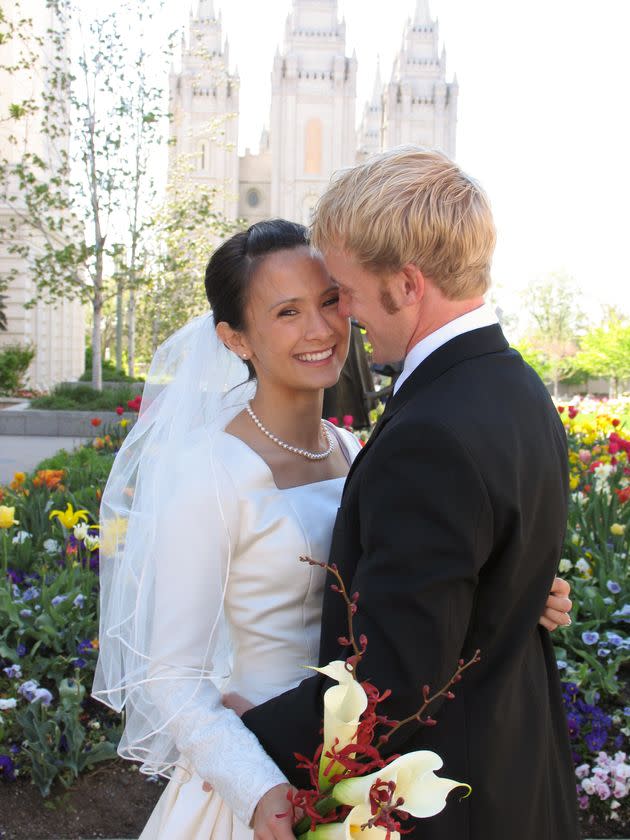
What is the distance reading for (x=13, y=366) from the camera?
2036 centimetres

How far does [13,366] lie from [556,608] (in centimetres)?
2008

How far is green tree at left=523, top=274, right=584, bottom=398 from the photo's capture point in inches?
2304

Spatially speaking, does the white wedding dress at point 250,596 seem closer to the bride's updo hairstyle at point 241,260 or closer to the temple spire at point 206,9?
the bride's updo hairstyle at point 241,260

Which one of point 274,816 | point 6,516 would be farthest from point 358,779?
point 6,516

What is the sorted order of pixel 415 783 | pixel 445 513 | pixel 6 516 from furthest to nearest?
pixel 6 516 < pixel 445 513 < pixel 415 783

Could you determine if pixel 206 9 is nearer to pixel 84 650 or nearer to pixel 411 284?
pixel 84 650

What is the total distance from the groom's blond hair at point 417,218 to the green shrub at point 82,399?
1466 cm

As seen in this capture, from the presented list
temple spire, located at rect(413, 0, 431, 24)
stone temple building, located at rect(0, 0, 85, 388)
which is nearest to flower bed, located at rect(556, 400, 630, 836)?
stone temple building, located at rect(0, 0, 85, 388)

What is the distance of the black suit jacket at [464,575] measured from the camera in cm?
133

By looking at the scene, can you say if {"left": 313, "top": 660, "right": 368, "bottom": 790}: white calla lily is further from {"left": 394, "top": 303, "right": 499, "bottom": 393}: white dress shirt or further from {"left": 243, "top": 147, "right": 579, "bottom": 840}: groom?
{"left": 394, "top": 303, "right": 499, "bottom": 393}: white dress shirt

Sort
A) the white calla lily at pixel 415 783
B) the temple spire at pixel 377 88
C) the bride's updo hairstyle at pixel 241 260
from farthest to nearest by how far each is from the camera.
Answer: the temple spire at pixel 377 88 → the bride's updo hairstyle at pixel 241 260 → the white calla lily at pixel 415 783

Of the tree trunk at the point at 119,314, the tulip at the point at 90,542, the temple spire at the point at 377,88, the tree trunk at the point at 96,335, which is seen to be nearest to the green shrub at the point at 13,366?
the tree trunk at the point at 119,314

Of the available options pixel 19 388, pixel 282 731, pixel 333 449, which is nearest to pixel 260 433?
pixel 333 449

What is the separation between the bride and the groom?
0.18 metres
